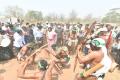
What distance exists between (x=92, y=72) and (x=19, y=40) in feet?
22.3

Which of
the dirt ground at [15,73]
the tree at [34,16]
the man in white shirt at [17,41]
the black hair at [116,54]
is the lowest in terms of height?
the tree at [34,16]

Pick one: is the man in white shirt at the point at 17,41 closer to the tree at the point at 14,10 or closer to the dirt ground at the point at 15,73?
the dirt ground at the point at 15,73

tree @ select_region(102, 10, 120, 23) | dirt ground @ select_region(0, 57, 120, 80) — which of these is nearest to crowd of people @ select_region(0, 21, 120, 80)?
dirt ground @ select_region(0, 57, 120, 80)

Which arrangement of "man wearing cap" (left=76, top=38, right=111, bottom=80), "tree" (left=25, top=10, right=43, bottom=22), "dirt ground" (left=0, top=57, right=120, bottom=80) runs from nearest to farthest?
"man wearing cap" (left=76, top=38, right=111, bottom=80) < "dirt ground" (left=0, top=57, right=120, bottom=80) < "tree" (left=25, top=10, right=43, bottom=22)

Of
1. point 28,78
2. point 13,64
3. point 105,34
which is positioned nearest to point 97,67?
point 28,78

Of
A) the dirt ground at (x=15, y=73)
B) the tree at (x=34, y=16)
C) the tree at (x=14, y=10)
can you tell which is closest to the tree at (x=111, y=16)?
the dirt ground at (x=15, y=73)

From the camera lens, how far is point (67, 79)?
943 centimetres

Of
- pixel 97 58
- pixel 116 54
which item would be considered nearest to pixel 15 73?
pixel 116 54

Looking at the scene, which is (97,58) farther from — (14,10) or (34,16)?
(14,10)

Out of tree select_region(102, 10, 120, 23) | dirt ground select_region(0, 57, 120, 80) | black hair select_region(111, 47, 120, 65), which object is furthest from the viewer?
tree select_region(102, 10, 120, 23)

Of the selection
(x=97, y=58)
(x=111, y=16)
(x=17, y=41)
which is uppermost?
(x=97, y=58)

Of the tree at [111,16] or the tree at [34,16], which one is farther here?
the tree at [34,16]

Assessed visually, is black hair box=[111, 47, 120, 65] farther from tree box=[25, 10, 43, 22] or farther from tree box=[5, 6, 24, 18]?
tree box=[5, 6, 24, 18]

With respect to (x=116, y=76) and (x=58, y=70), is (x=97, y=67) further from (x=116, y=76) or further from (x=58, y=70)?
(x=116, y=76)
